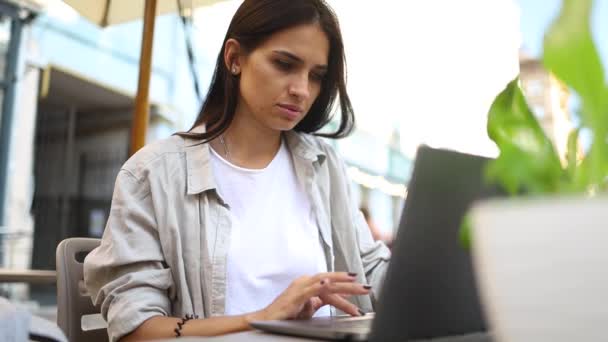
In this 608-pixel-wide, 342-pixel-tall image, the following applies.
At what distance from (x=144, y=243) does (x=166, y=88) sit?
7.51 meters

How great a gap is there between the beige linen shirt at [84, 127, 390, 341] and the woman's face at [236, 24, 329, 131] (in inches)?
5.7

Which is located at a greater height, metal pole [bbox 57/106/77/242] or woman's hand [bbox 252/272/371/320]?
metal pole [bbox 57/106/77/242]

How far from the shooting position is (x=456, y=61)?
3662 mm

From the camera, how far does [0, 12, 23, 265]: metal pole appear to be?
6.13m

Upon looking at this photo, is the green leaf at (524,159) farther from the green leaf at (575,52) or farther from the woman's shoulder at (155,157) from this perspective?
the woman's shoulder at (155,157)

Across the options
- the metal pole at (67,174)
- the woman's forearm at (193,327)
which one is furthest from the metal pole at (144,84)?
the metal pole at (67,174)

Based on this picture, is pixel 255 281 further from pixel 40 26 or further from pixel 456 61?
pixel 40 26

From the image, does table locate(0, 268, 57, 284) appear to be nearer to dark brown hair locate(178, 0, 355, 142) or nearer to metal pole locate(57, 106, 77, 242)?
dark brown hair locate(178, 0, 355, 142)

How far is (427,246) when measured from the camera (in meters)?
0.52

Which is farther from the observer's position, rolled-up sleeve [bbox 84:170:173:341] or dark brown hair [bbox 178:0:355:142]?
dark brown hair [bbox 178:0:355:142]

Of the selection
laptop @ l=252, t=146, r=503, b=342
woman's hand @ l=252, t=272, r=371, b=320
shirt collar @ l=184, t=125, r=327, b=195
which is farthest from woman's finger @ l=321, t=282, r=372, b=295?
shirt collar @ l=184, t=125, r=327, b=195

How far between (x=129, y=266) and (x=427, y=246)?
0.60 m

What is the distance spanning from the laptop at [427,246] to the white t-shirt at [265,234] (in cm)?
61

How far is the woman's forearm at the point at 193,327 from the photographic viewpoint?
2.71 feet
